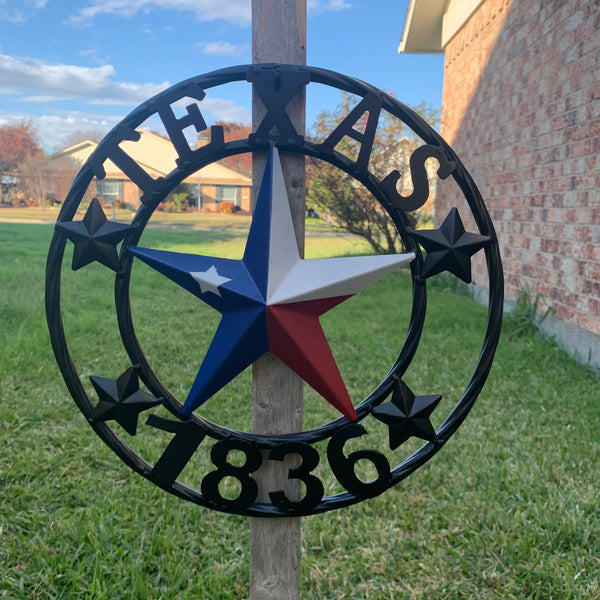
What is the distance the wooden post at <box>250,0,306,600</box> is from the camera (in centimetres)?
137

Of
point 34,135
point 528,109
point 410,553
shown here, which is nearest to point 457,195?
point 528,109

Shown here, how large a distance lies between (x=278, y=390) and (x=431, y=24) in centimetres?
776

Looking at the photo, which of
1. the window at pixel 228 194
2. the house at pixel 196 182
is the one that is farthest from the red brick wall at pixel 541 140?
the window at pixel 228 194

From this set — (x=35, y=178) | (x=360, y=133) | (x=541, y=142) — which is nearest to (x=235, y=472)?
(x=360, y=133)

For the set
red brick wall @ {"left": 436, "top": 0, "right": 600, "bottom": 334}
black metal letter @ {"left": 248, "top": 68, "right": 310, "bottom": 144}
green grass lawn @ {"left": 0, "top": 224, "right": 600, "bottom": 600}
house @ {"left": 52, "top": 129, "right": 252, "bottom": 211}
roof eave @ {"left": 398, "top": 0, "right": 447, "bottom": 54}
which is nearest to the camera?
black metal letter @ {"left": 248, "top": 68, "right": 310, "bottom": 144}

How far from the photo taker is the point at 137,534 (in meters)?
2.24

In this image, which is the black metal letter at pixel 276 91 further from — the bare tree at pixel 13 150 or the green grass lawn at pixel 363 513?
the bare tree at pixel 13 150

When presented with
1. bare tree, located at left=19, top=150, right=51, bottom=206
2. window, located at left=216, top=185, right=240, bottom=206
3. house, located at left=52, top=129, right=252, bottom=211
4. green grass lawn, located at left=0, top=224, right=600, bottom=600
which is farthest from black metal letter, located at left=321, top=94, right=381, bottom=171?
window, located at left=216, top=185, right=240, bottom=206

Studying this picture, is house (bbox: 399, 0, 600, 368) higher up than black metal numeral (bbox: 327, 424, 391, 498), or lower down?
higher up

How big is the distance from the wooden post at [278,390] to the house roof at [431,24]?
6121mm

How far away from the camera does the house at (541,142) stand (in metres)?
3.93

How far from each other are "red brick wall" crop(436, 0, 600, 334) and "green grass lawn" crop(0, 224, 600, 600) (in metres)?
0.81

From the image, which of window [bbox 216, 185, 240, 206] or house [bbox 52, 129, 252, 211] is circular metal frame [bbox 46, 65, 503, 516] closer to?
house [bbox 52, 129, 252, 211]

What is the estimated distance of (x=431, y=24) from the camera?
7801 millimetres
